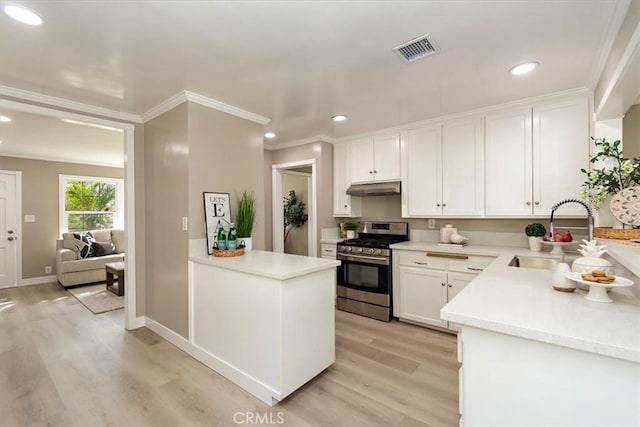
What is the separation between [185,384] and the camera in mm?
2139

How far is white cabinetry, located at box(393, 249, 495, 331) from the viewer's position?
115 inches

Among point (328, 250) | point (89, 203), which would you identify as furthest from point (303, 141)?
point (89, 203)

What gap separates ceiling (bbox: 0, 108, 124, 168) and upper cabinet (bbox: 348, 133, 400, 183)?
3.26 meters

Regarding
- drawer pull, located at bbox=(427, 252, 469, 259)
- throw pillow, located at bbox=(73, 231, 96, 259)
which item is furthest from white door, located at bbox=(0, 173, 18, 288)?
drawer pull, located at bbox=(427, 252, 469, 259)

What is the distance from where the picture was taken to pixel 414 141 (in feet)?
11.4

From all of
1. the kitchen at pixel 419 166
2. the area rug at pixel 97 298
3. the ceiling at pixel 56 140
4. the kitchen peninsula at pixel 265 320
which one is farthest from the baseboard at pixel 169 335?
the ceiling at pixel 56 140

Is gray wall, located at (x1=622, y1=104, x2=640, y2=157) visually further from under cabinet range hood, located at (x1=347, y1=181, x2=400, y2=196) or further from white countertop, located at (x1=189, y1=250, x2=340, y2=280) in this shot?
white countertop, located at (x1=189, y1=250, x2=340, y2=280)

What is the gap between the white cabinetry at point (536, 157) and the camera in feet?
8.41

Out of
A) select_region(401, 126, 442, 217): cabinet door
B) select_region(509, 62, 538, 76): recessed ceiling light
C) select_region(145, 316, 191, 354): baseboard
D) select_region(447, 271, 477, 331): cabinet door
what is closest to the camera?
select_region(509, 62, 538, 76): recessed ceiling light

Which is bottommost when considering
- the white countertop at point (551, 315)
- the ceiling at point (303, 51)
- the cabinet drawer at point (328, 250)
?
the cabinet drawer at point (328, 250)

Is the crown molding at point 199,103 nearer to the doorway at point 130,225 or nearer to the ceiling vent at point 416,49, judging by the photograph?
the doorway at point 130,225

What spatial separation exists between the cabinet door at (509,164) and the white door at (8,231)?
291 inches

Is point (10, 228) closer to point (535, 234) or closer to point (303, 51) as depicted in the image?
point (303, 51)

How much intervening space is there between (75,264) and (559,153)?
694 centimetres
